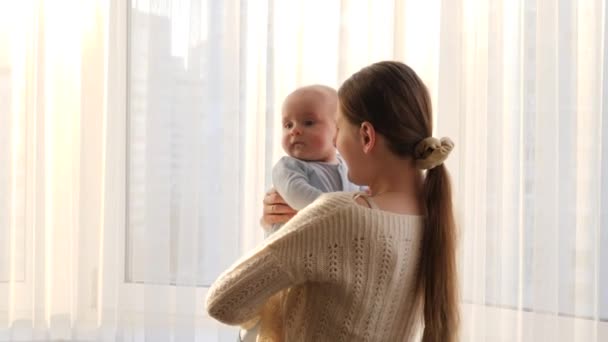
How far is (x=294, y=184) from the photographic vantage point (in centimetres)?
153

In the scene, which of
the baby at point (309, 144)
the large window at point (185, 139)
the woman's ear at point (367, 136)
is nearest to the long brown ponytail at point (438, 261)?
the woman's ear at point (367, 136)

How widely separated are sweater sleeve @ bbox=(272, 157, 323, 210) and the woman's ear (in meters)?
0.20

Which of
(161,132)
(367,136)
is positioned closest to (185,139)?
(161,132)

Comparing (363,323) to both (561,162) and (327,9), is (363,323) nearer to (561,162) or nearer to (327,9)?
(561,162)

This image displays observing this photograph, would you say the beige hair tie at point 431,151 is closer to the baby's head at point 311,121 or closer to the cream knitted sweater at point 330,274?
the cream knitted sweater at point 330,274

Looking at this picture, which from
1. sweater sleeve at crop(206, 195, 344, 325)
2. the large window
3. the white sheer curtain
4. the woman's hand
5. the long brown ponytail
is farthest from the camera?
the large window

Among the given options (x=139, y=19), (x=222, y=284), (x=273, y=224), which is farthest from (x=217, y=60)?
(x=222, y=284)

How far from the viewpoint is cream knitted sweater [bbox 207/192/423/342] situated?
1271 mm

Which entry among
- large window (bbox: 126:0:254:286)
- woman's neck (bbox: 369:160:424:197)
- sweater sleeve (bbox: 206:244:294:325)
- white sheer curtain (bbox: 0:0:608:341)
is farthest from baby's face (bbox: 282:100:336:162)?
large window (bbox: 126:0:254:286)

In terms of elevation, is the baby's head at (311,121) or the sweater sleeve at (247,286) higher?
the baby's head at (311,121)

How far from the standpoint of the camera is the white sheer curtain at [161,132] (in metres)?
2.29

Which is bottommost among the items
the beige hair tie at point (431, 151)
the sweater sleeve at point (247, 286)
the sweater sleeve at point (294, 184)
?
the sweater sleeve at point (247, 286)

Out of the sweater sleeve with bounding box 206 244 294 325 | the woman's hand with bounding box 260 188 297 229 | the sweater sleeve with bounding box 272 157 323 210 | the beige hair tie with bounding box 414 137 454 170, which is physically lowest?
the sweater sleeve with bounding box 206 244 294 325

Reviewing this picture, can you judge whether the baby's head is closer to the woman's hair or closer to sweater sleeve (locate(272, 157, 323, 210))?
sweater sleeve (locate(272, 157, 323, 210))
